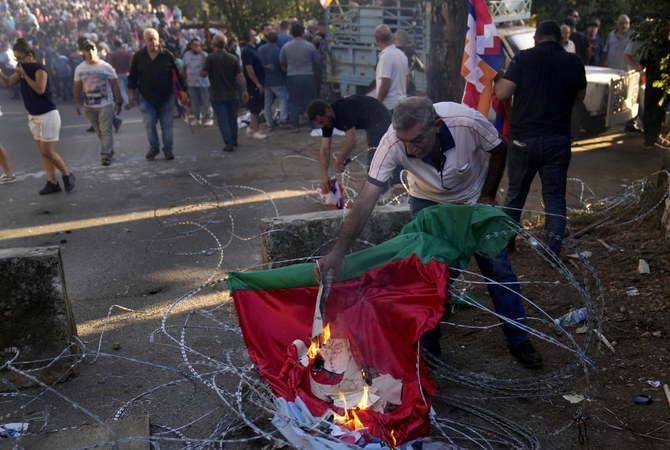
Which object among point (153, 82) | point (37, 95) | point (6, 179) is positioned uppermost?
point (37, 95)

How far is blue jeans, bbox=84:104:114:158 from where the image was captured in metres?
10.5

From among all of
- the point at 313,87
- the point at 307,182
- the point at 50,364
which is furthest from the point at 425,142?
the point at 313,87

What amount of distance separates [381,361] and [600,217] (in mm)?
3979

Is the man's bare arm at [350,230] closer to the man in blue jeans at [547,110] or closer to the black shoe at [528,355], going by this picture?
the black shoe at [528,355]

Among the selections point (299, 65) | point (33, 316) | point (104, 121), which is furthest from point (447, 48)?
point (299, 65)

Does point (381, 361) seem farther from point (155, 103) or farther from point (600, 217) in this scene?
point (155, 103)

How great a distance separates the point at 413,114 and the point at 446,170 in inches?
20.5

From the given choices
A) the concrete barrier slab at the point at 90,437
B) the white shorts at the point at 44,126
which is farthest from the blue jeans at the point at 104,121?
the concrete barrier slab at the point at 90,437

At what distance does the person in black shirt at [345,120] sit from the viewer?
6688mm

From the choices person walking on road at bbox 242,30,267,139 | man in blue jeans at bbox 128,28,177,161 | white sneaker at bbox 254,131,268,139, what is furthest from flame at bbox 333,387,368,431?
person walking on road at bbox 242,30,267,139

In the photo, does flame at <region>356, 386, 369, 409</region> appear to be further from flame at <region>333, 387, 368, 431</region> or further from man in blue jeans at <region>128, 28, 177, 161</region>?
man in blue jeans at <region>128, 28, 177, 161</region>

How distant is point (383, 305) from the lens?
3721 mm

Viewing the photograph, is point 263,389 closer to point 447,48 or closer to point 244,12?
point 447,48

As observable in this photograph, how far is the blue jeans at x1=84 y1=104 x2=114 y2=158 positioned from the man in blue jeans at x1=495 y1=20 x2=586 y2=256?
23.6 ft
